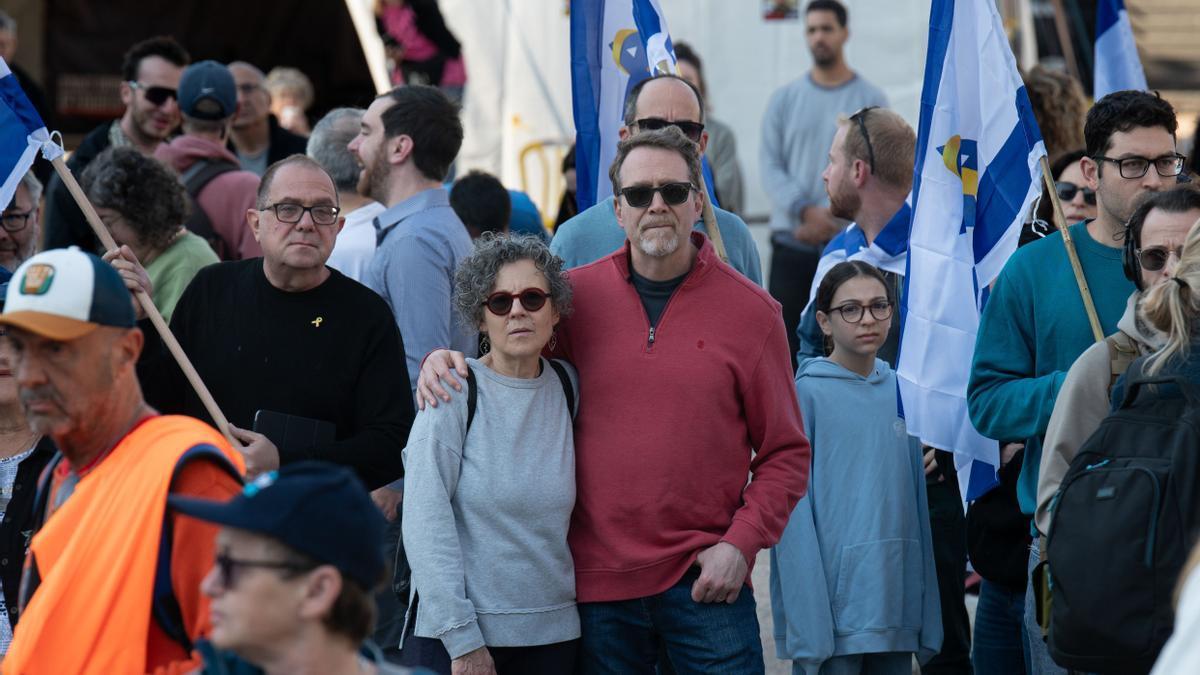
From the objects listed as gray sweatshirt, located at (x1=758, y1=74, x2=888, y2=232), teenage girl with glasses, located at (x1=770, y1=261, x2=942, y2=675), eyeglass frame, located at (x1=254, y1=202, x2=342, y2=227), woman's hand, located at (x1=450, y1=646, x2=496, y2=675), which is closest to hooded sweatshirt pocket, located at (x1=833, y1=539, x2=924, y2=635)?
teenage girl with glasses, located at (x1=770, y1=261, x2=942, y2=675)

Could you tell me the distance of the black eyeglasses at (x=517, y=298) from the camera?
15.4 ft

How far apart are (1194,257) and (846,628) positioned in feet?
6.48

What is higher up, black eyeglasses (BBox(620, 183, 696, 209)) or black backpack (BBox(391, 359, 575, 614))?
black eyeglasses (BBox(620, 183, 696, 209))

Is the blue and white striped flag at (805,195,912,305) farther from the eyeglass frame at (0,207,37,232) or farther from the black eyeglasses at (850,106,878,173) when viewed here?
the eyeglass frame at (0,207,37,232)

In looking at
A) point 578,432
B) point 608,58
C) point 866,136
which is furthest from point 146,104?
point 578,432

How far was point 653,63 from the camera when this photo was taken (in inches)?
265

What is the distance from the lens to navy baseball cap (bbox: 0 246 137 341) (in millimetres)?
3295

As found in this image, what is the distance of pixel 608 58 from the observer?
6836 millimetres

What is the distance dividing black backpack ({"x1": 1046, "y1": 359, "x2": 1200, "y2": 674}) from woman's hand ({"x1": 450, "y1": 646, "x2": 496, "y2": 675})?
1.46 meters

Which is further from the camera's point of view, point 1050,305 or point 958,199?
point 958,199

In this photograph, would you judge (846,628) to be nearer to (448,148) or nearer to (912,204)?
(912,204)

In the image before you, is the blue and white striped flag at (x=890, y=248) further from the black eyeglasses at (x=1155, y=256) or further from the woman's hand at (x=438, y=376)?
the woman's hand at (x=438, y=376)

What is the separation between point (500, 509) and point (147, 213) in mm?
2304

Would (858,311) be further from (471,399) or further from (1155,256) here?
(471,399)
